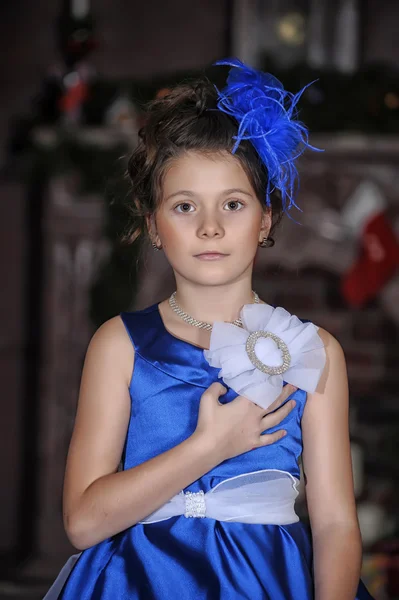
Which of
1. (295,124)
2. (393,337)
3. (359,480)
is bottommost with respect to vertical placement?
(359,480)

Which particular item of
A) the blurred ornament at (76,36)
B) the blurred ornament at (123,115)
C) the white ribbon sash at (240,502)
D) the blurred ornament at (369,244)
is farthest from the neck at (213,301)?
the blurred ornament at (76,36)

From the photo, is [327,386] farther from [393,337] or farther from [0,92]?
[0,92]

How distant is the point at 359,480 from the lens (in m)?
3.46

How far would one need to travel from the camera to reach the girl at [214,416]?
1054mm

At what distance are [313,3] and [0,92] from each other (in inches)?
63.4

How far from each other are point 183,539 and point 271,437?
19 centimetres

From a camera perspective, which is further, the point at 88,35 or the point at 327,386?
the point at 88,35

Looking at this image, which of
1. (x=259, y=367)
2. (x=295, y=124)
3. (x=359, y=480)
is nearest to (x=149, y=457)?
(x=259, y=367)

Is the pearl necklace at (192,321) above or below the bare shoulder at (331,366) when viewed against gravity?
above

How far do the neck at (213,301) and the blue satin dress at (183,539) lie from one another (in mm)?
60

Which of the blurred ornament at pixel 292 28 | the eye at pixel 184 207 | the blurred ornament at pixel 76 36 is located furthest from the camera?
the blurred ornament at pixel 292 28

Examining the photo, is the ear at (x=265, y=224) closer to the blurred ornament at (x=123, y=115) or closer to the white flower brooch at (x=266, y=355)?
the white flower brooch at (x=266, y=355)

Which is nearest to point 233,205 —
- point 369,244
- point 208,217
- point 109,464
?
point 208,217

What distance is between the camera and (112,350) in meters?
1.15
